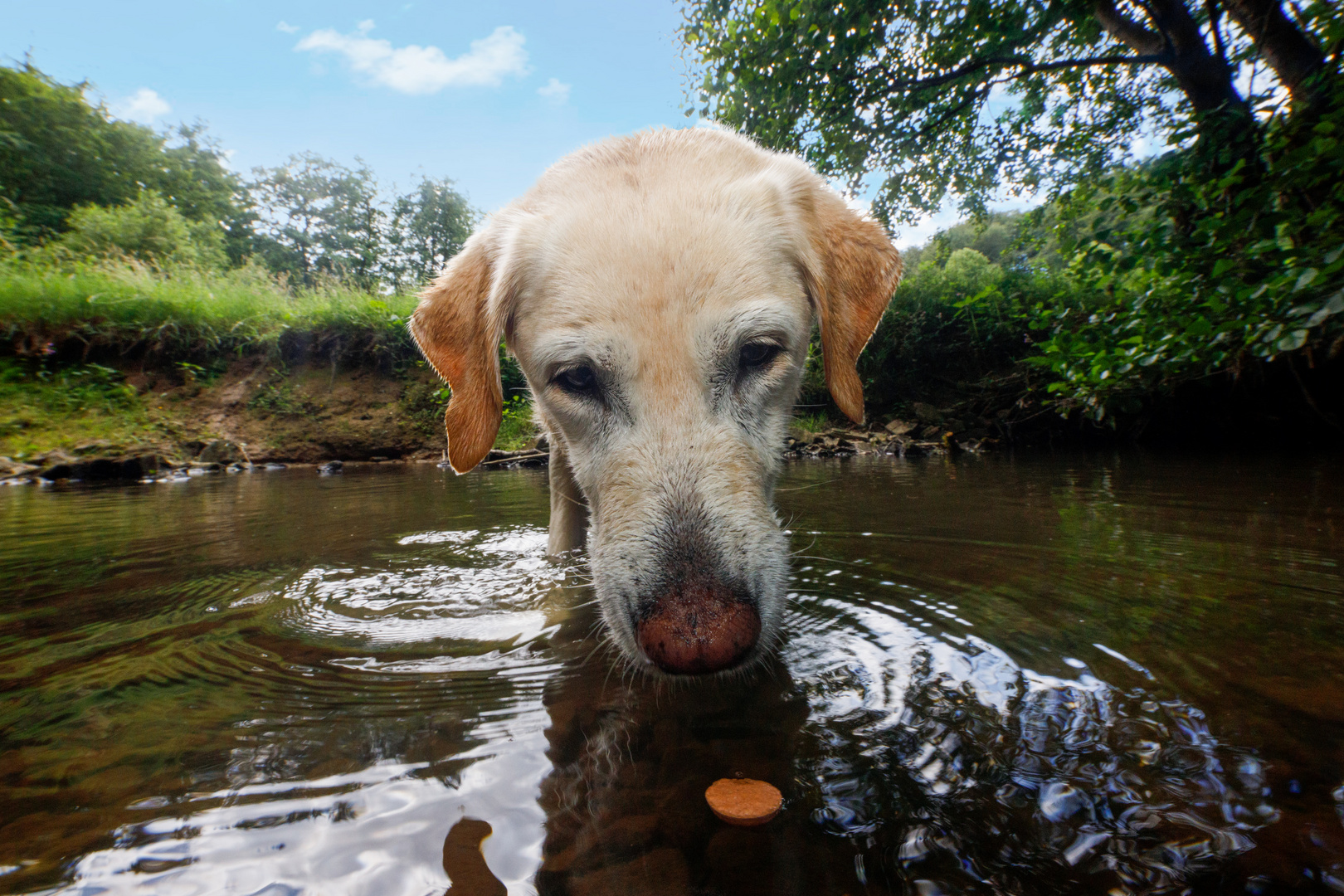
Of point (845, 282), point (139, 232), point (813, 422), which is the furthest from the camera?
point (139, 232)

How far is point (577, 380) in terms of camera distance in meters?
2.11

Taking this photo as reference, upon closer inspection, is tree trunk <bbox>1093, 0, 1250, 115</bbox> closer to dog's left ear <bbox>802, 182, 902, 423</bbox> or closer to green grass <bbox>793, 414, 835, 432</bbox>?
green grass <bbox>793, 414, 835, 432</bbox>

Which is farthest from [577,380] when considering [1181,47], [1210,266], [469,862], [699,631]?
[1181,47]

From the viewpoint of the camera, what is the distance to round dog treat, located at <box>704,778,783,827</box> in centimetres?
103

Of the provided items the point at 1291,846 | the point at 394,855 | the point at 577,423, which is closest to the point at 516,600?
the point at 577,423

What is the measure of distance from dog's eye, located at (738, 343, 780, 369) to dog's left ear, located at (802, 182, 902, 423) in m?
0.46

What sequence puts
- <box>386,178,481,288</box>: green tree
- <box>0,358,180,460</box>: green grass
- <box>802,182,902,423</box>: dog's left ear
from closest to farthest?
1. <box>802,182,902,423</box>: dog's left ear
2. <box>0,358,180,460</box>: green grass
3. <box>386,178,481,288</box>: green tree

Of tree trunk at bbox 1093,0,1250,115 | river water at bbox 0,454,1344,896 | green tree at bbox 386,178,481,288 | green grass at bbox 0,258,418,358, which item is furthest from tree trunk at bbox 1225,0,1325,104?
green tree at bbox 386,178,481,288

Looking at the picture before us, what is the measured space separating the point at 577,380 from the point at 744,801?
1440 millimetres

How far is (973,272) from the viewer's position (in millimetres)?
13047

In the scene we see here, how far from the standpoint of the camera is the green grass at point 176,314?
11.2m

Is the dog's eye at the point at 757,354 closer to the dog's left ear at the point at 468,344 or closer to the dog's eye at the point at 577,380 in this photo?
the dog's eye at the point at 577,380

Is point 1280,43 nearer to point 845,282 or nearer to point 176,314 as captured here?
point 845,282

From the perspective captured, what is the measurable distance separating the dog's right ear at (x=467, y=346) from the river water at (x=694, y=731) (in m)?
0.70
